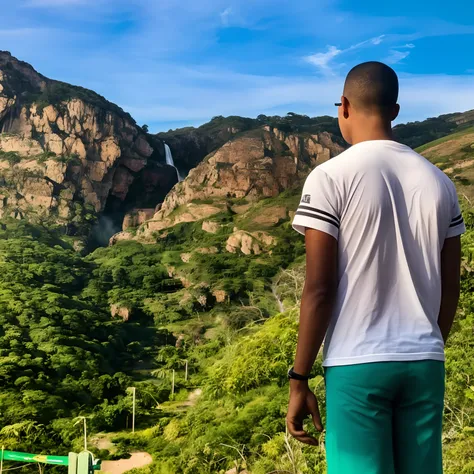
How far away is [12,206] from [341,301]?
173 feet

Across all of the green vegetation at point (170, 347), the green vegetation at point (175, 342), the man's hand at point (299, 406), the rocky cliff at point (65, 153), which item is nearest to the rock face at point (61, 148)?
the rocky cliff at point (65, 153)

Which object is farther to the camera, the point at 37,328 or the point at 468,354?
the point at 37,328

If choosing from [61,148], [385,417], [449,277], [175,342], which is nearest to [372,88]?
[449,277]

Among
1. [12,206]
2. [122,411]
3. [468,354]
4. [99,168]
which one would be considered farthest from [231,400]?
[99,168]

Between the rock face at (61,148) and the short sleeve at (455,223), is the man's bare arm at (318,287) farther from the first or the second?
the rock face at (61,148)

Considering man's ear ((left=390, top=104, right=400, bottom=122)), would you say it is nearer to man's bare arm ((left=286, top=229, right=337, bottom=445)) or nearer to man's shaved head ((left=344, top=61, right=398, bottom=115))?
man's shaved head ((left=344, top=61, right=398, bottom=115))

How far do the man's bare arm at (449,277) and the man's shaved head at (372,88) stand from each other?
0.40 m

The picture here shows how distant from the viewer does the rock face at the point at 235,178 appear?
5038cm

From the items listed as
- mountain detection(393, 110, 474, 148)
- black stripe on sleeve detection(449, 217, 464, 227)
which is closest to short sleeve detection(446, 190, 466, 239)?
black stripe on sleeve detection(449, 217, 464, 227)

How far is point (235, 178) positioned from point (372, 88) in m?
50.3

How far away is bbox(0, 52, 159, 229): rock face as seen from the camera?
2062 inches

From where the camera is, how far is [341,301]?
1.35 m

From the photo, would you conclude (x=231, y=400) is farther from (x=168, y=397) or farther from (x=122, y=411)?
(x=168, y=397)

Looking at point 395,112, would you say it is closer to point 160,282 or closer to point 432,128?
point 160,282
